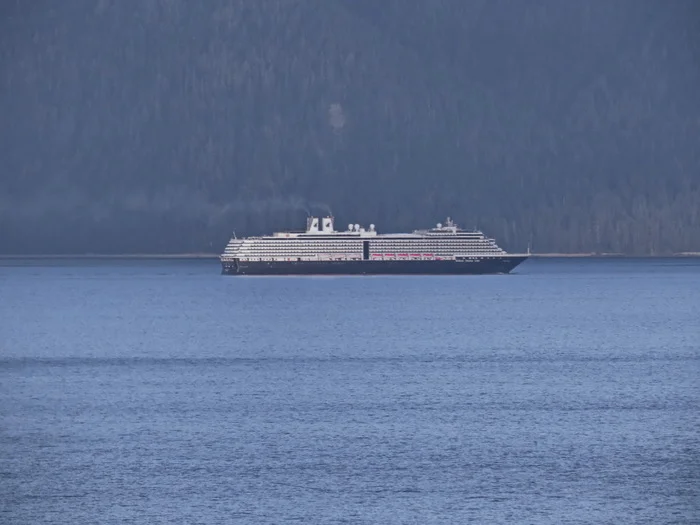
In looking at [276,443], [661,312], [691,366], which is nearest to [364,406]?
[276,443]

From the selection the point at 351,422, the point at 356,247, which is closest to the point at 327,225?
the point at 356,247

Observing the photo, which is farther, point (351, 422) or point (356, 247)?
point (356, 247)

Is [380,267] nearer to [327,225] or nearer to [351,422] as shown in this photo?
[327,225]

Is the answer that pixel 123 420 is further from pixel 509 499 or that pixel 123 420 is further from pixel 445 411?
pixel 509 499

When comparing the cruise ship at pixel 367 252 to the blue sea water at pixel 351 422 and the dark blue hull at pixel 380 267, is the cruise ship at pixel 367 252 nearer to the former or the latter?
the dark blue hull at pixel 380 267

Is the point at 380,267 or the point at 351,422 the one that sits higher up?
the point at 380,267

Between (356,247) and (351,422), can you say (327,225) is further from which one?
(351,422)

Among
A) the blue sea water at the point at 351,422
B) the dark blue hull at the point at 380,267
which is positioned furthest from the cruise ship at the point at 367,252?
the blue sea water at the point at 351,422
